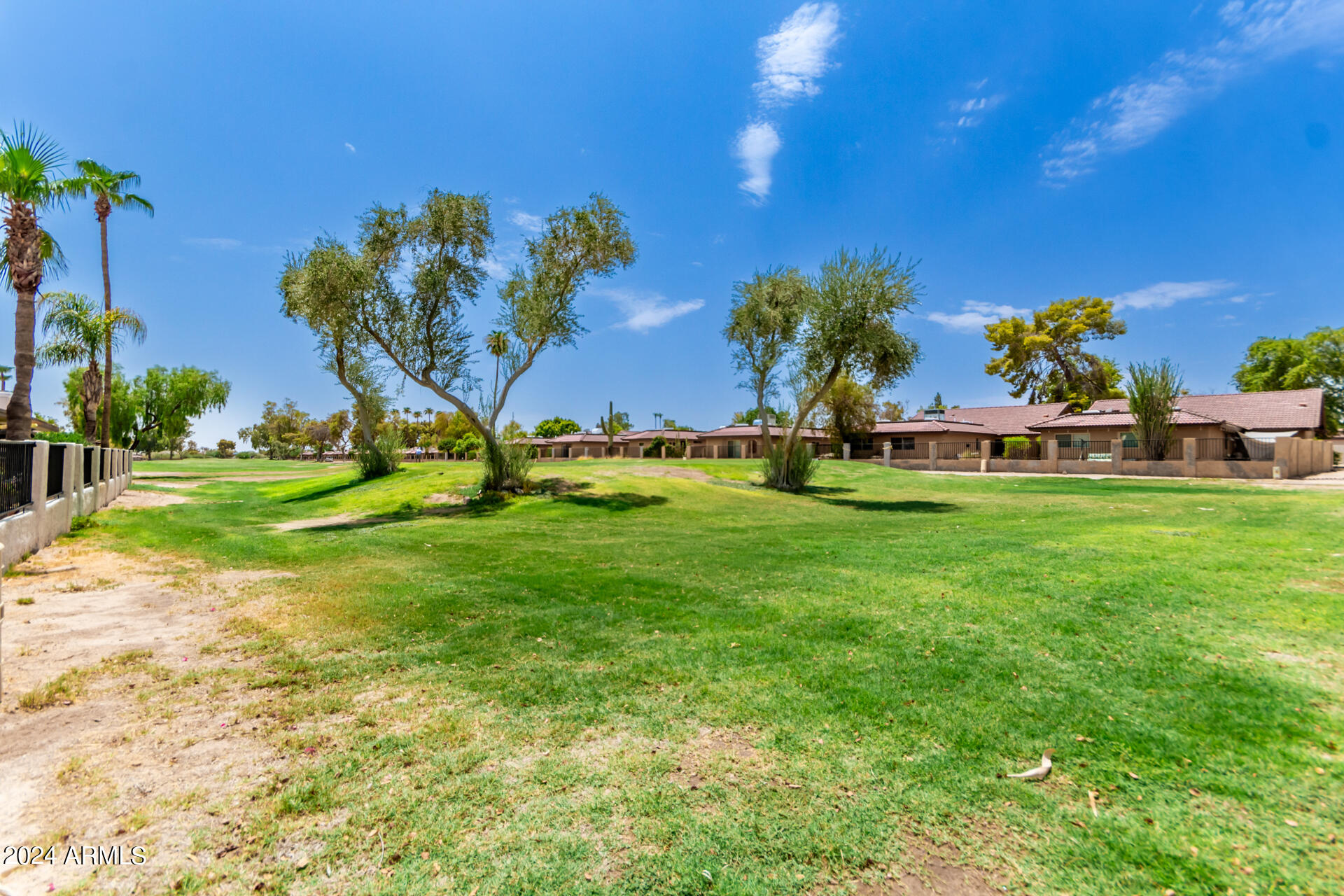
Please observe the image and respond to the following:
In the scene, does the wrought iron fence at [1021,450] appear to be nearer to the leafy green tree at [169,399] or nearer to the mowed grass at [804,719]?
the mowed grass at [804,719]

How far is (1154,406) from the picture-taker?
36.2m

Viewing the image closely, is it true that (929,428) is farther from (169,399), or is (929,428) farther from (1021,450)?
(169,399)

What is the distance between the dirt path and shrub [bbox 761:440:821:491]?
21.2m

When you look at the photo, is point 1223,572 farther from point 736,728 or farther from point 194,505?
point 194,505

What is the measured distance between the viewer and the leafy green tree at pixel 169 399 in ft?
203

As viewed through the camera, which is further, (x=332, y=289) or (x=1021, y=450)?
(x=1021, y=450)

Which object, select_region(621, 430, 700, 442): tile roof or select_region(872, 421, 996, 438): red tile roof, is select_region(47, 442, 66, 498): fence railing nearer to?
select_region(872, 421, 996, 438): red tile roof

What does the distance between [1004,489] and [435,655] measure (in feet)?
87.5

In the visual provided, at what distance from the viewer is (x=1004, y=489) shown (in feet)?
85.5

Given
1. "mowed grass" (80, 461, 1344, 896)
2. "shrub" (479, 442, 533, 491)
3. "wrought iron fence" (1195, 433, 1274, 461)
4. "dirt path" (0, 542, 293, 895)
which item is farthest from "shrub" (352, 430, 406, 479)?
"wrought iron fence" (1195, 433, 1274, 461)

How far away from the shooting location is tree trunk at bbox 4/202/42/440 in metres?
14.6

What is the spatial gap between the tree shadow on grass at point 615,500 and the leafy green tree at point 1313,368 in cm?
6237

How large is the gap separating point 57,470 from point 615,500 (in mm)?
13378

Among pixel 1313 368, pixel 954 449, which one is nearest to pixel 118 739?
pixel 954 449
